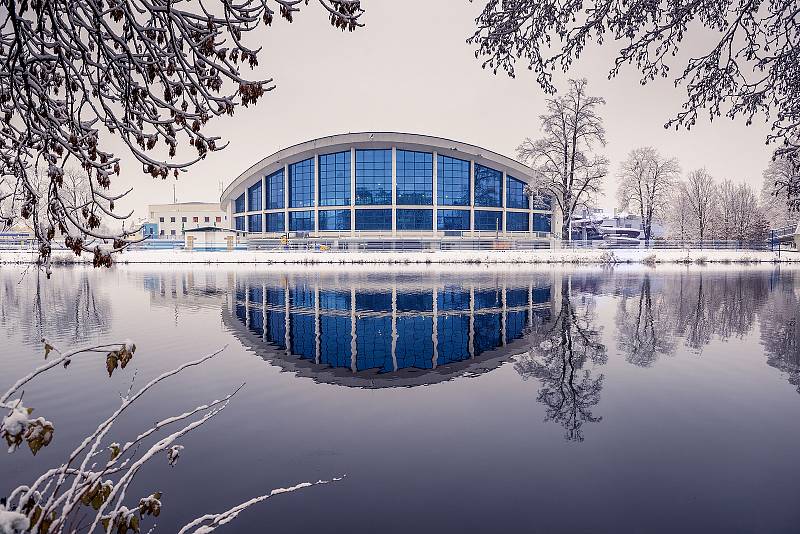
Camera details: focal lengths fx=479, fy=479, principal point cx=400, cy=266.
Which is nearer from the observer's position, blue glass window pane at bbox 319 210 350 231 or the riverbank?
the riverbank

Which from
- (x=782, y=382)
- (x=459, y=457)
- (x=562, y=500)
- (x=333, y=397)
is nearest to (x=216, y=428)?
(x=333, y=397)

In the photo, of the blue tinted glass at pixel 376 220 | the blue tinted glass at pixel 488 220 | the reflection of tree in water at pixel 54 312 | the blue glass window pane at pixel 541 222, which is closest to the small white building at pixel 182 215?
the blue tinted glass at pixel 376 220

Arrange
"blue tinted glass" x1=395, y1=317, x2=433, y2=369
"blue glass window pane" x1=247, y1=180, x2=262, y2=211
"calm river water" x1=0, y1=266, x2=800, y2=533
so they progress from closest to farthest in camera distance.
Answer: "calm river water" x1=0, y1=266, x2=800, y2=533
"blue tinted glass" x1=395, y1=317, x2=433, y2=369
"blue glass window pane" x1=247, y1=180, x2=262, y2=211

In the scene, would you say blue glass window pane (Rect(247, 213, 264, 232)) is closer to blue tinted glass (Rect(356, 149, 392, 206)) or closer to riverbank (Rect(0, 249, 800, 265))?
blue tinted glass (Rect(356, 149, 392, 206))

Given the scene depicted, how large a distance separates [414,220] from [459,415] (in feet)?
186

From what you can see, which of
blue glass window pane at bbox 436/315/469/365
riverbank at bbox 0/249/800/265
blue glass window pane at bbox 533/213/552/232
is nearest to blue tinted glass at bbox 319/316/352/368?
blue glass window pane at bbox 436/315/469/365

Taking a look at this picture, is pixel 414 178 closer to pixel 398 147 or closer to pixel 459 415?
pixel 398 147

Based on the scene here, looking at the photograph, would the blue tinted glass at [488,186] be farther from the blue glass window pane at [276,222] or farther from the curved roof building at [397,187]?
the blue glass window pane at [276,222]

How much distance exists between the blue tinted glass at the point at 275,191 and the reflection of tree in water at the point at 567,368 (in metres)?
59.9

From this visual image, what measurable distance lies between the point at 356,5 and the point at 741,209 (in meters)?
61.4

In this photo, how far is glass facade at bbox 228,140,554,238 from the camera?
61.7m

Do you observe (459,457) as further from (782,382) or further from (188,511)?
(782,382)

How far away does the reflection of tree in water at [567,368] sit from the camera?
571 cm

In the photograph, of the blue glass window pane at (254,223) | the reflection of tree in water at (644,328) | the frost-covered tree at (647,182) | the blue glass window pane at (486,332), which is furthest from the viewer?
the blue glass window pane at (254,223)
